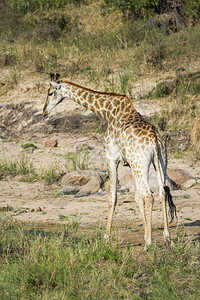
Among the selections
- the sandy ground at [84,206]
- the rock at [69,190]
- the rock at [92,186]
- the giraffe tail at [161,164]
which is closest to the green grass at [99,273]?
the giraffe tail at [161,164]

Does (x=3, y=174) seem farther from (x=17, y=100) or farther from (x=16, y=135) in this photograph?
(x=17, y=100)

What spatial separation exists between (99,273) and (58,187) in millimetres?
5106

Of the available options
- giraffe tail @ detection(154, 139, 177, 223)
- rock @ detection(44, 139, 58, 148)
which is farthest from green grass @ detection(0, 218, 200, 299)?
rock @ detection(44, 139, 58, 148)

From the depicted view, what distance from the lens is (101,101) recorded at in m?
7.04

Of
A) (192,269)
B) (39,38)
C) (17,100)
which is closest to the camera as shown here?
(192,269)

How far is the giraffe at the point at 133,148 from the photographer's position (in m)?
5.85

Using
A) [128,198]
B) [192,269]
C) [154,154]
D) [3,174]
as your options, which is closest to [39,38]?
[3,174]

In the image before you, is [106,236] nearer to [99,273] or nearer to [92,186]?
[99,273]

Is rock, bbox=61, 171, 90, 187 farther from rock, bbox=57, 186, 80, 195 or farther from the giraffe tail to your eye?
the giraffe tail

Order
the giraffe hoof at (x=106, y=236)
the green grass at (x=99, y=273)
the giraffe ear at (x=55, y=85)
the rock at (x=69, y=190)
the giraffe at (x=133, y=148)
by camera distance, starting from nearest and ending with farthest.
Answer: the green grass at (x=99, y=273), the giraffe hoof at (x=106, y=236), the giraffe at (x=133, y=148), the giraffe ear at (x=55, y=85), the rock at (x=69, y=190)

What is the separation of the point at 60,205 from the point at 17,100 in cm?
659

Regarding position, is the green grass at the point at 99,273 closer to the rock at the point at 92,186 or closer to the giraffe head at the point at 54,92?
the giraffe head at the point at 54,92

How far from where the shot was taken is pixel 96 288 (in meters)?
4.32

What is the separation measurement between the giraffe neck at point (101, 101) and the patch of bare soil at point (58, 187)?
5.20 feet
